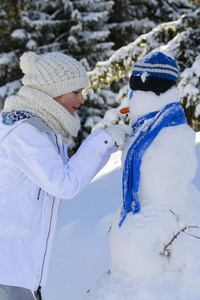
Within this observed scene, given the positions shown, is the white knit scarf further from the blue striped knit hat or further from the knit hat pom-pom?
the blue striped knit hat

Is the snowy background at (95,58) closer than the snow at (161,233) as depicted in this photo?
No

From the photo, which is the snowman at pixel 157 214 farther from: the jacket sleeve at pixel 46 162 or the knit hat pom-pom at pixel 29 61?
the knit hat pom-pom at pixel 29 61

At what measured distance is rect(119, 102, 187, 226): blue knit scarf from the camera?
2010 mm

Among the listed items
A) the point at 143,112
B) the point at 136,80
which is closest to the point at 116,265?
the point at 143,112

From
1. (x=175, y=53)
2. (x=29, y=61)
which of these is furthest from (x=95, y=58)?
(x=29, y=61)

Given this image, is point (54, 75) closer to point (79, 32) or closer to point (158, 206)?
point (158, 206)

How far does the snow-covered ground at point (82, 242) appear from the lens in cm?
290

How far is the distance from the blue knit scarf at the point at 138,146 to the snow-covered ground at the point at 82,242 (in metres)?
1.00

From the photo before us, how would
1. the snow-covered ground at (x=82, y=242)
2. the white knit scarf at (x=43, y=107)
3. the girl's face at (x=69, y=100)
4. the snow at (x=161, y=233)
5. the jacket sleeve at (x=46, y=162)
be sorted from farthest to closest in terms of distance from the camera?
the snow-covered ground at (x=82, y=242) < the girl's face at (x=69, y=100) < the white knit scarf at (x=43, y=107) < the snow at (x=161, y=233) < the jacket sleeve at (x=46, y=162)

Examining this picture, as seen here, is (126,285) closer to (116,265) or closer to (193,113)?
(116,265)

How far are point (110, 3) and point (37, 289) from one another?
41.1 feet

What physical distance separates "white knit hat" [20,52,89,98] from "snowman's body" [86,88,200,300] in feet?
1.87

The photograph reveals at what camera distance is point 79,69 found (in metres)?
2.29

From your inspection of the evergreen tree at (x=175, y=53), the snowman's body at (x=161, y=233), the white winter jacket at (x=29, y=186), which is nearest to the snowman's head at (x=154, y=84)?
the snowman's body at (x=161, y=233)
